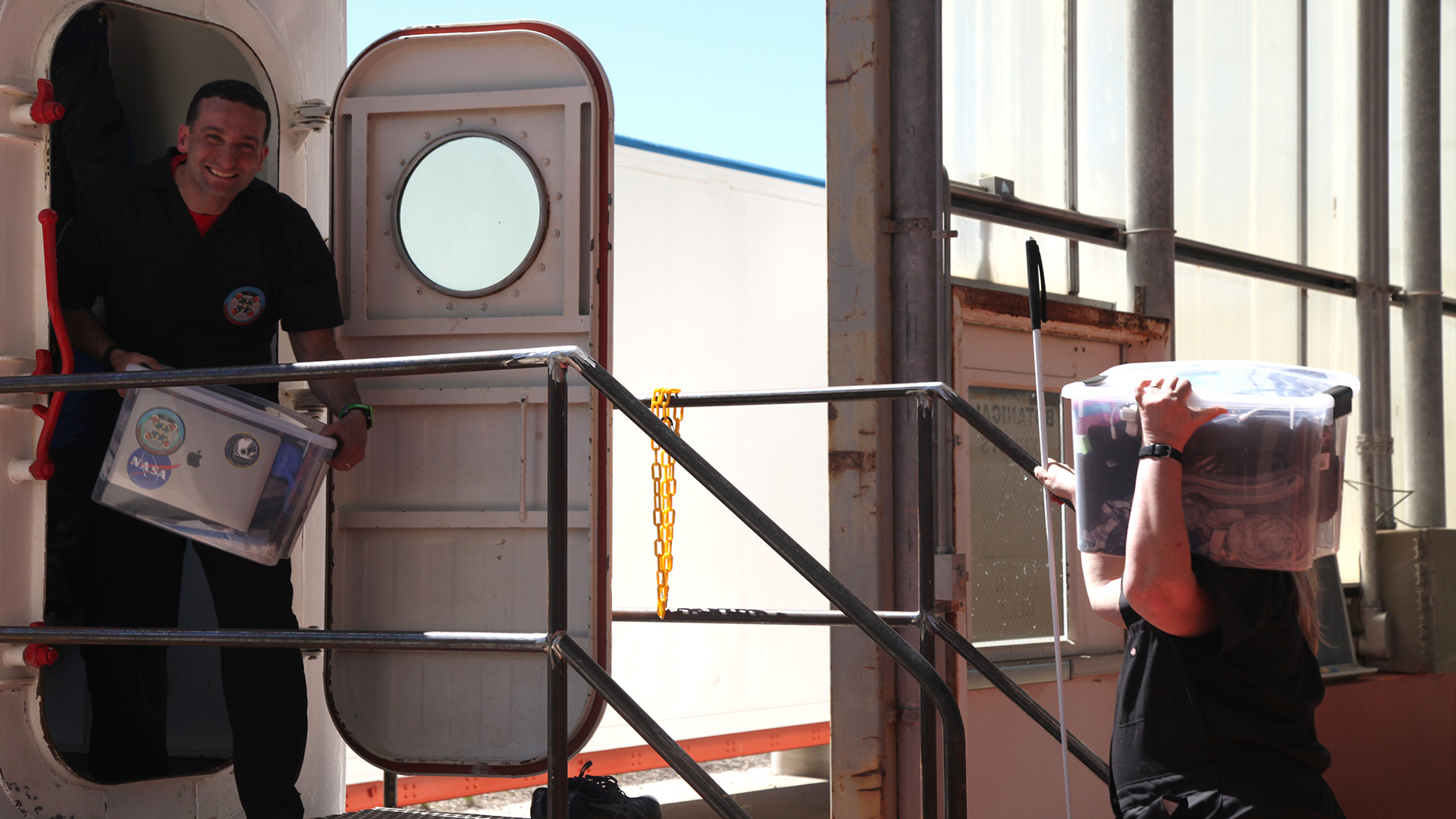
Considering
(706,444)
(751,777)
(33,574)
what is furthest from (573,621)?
(751,777)

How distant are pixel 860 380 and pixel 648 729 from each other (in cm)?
286

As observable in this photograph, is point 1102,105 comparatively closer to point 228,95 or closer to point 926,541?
point 926,541

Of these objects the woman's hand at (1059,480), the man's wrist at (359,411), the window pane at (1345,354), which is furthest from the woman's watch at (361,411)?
the window pane at (1345,354)

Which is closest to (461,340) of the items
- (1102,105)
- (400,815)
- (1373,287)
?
(400,815)

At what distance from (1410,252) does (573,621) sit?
272 inches

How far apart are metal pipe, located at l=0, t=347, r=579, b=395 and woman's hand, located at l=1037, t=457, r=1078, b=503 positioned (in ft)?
3.44

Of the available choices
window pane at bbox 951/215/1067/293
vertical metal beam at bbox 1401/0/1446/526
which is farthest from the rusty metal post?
vertical metal beam at bbox 1401/0/1446/526

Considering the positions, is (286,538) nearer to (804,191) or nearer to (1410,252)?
(804,191)

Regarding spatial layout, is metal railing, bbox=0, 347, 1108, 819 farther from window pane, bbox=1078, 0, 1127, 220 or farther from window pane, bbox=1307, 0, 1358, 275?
window pane, bbox=1307, 0, 1358, 275

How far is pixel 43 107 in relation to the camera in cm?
307

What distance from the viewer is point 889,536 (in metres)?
5.07

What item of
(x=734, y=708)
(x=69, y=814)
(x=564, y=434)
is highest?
(x=564, y=434)

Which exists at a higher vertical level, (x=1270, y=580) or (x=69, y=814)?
(x=1270, y=580)

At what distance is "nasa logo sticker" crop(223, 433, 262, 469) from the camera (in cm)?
311
